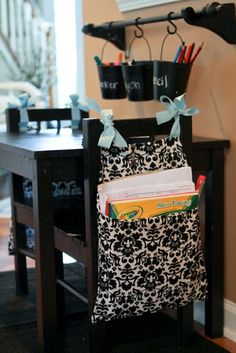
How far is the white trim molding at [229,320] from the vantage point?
6.44 ft

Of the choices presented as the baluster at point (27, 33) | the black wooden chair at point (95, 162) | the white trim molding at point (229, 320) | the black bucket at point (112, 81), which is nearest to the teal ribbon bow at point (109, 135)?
the black wooden chair at point (95, 162)

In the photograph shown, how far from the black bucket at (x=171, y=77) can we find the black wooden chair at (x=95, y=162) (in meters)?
0.16

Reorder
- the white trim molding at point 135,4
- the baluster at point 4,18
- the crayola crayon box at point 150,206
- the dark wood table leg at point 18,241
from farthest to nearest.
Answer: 1. the baluster at point 4,18
2. the dark wood table leg at point 18,241
3. the white trim molding at point 135,4
4. the crayola crayon box at point 150,206

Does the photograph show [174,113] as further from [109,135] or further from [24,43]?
[24,43]

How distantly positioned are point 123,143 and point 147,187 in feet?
0.47

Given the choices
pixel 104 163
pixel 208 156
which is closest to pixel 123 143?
pixel 104 163

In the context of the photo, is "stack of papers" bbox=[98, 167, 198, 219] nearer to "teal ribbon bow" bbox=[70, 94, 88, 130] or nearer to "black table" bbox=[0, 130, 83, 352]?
"black table" bbox=[0, 130, 83, 352]

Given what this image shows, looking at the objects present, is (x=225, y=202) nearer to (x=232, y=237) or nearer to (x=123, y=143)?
(x=232, y=237)

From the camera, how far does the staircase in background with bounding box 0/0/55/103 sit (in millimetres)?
4402

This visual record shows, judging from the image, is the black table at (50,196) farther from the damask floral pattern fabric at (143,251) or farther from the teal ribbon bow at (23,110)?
the teal ribbon bow at (23,110)

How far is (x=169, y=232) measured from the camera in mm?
1732

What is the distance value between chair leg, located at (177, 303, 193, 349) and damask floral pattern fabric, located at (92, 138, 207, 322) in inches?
5.2

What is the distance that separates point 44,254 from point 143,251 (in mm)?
305

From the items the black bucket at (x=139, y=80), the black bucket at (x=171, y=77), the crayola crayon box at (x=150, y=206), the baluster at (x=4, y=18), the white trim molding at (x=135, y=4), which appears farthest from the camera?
the baluster at (x=4, y=18)
